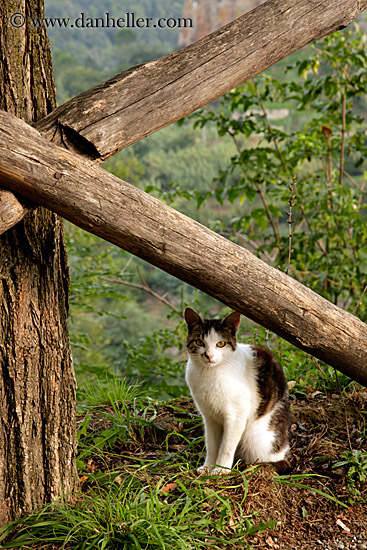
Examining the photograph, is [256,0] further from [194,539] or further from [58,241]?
[194,539]

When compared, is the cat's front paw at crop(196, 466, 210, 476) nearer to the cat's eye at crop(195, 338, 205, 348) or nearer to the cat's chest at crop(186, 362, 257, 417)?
the cat's chest at crop(186, 362, 257, 417)

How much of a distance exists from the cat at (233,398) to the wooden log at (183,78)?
87cm

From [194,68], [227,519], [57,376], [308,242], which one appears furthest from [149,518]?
[308,242]

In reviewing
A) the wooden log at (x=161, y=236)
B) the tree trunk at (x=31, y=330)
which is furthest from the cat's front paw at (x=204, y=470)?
the wooden log at (x=161, y=236)

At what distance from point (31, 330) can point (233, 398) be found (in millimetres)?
841

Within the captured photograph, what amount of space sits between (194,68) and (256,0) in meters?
8.00

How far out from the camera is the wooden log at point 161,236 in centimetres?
154

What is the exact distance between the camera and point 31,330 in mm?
1773

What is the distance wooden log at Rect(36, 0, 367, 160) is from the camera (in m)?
1.62

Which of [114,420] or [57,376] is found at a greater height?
[57,376]

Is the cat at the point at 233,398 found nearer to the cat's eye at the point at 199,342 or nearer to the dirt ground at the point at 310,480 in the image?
the cat's eye at the point at 199,342

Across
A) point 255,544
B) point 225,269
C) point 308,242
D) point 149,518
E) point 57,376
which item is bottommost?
point 255,544

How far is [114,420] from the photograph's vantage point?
2465 millimetres

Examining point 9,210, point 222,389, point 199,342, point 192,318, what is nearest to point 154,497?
point 222,389
